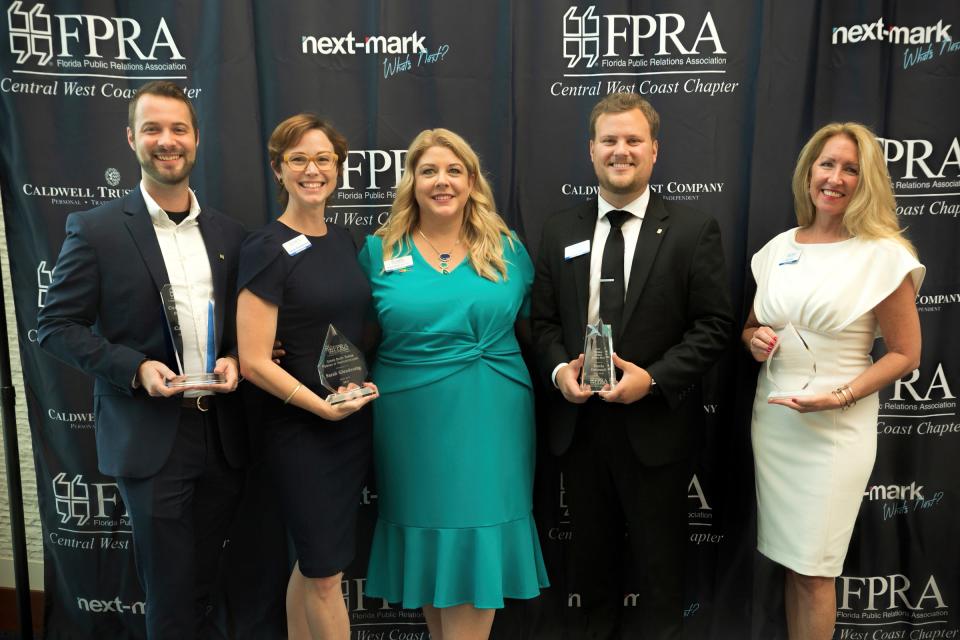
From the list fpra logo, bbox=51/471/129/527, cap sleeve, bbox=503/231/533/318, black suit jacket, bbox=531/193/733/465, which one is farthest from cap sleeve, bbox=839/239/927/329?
fpra logo, bbox=51/471/129/527

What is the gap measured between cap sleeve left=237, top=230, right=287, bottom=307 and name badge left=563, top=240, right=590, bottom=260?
94cm

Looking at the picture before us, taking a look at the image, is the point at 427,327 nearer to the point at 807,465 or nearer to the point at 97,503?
the point at 807,465

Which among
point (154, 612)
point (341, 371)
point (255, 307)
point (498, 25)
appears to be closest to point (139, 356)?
point (255, 307)

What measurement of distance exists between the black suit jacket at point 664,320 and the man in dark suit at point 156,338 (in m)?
1.12

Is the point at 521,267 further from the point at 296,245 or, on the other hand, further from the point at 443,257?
the point at 296,245

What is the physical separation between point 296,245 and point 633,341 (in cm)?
114

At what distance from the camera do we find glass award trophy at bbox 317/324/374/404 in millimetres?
2182

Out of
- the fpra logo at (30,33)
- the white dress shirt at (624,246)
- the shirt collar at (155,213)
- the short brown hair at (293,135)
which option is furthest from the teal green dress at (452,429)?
the fpra logo at (30,33)

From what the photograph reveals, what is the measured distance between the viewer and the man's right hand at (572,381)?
2.31m

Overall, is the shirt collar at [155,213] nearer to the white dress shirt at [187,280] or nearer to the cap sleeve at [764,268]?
the white dress shirt at [187,280]

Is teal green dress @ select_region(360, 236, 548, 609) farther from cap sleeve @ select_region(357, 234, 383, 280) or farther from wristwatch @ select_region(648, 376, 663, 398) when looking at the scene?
wristwatch @ select_region(648, 376, 663, 398)

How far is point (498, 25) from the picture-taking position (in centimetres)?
290

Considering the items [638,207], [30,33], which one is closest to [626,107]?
[638,207]

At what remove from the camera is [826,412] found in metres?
2.35
